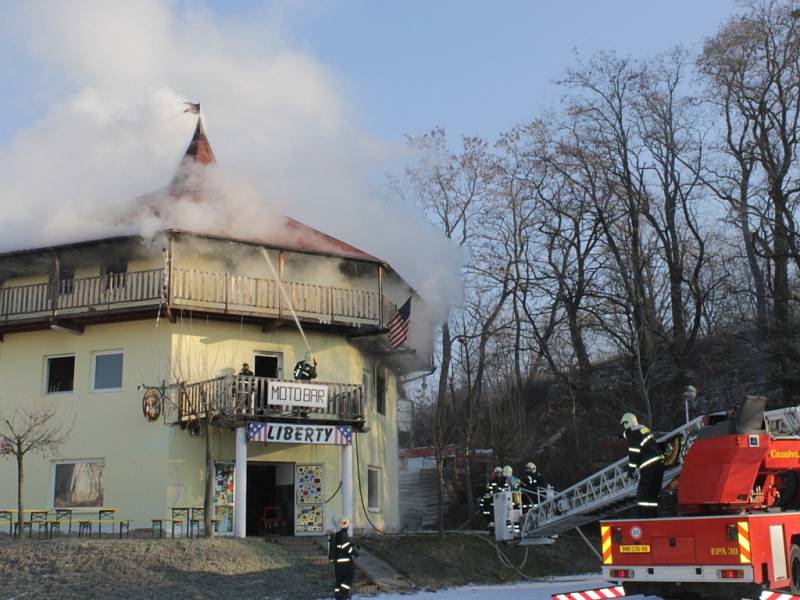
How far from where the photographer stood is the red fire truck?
1093cm

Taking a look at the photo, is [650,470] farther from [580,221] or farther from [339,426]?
[580,221]

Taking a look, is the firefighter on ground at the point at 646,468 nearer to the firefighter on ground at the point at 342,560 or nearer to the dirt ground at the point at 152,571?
the firefighter on ground at the point at 342,560

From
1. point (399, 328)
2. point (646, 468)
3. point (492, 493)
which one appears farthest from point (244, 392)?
point (646, 468)

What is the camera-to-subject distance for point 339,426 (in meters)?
23.6

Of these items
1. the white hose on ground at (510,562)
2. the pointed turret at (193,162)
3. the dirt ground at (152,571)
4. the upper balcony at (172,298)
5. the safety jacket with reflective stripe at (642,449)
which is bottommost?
the white hose on ground at (510,562)

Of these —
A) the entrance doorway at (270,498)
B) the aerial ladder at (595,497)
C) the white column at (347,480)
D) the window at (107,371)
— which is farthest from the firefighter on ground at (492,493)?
the window at (107,371)

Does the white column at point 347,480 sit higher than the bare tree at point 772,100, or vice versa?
the bare tree at point 772,100

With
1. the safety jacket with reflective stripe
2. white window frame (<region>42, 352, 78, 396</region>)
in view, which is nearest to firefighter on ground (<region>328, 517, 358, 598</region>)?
the safety jacket with reflective stripe

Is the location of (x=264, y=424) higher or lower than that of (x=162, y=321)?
lower

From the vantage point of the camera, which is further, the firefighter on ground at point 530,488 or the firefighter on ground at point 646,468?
the firefighter on ground at point 530,488

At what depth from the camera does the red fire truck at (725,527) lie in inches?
430

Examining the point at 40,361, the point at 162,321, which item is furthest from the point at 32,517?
the point at 162,321

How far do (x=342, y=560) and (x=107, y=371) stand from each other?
11908 millimetres

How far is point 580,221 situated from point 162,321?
19.8 meters
